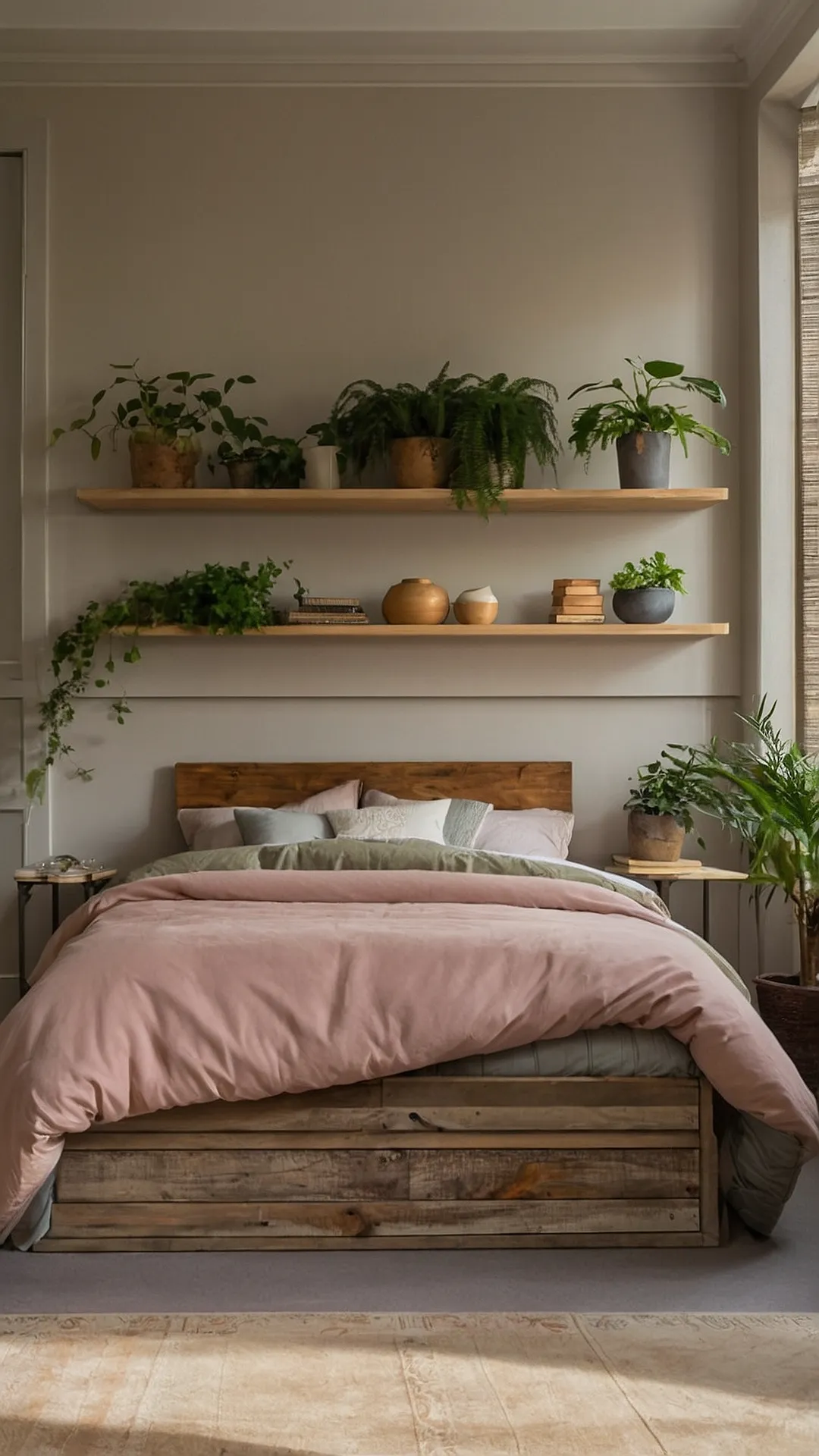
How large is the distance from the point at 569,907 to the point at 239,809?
1.43 meters

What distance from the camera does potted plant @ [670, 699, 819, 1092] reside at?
3.95m

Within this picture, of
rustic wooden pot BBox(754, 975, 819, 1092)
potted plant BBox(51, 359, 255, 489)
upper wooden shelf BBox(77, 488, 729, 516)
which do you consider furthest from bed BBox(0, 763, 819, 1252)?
potted plant BBox(51, 359, 255, 489)

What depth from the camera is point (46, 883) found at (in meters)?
4.39

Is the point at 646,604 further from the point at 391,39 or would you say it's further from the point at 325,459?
the point at 391,39

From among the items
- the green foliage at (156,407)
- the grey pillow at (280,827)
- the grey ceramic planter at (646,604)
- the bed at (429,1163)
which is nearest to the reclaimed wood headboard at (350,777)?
the grey pillow at (280,827)

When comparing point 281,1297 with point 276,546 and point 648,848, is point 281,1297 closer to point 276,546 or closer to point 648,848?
point 648,848

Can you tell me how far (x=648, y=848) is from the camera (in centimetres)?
446

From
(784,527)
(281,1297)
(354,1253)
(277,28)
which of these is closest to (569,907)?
(354,1253)

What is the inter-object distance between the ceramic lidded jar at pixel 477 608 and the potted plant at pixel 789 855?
88 centimetres

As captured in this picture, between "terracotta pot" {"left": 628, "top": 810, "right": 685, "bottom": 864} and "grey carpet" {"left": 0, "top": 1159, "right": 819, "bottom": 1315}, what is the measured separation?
1755 mm

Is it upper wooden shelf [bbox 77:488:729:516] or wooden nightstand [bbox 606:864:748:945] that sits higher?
upper wooden shelf [bbox 77:488:729:516]

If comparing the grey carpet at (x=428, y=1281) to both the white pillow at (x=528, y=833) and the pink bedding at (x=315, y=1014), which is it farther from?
the white pillow at (x=528, y=833)

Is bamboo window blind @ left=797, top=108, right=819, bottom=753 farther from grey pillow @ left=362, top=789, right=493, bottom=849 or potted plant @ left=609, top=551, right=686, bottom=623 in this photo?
grey pillow @ left=362, top=789, right=493, bottom=849

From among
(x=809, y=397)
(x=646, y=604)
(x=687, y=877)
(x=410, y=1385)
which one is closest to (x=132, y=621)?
(x=646, y=604)
